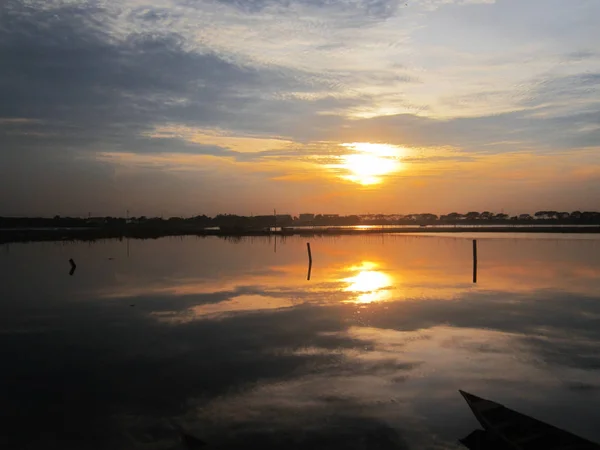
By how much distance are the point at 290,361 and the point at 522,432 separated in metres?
7.49

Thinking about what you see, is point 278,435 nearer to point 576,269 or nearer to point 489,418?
point 489,418

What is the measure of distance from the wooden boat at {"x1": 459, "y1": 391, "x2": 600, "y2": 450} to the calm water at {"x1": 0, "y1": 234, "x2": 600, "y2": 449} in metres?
0.77

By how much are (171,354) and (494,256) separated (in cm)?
4085

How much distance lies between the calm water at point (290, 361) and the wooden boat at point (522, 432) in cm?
77

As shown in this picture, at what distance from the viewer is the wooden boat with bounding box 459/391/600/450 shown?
8689mm

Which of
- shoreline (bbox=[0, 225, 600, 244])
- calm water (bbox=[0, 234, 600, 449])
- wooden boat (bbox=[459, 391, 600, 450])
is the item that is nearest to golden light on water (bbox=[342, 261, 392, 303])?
calm water (bbox=[0, 234, 600, 449])

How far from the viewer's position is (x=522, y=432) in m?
9.37

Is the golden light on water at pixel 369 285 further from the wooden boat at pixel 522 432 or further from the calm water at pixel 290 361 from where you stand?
the wooden boat at pixel 522 432

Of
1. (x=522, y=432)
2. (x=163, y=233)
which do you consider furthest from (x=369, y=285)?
(x=163, y=233)

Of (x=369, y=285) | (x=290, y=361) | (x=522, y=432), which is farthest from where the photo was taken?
(x=369, y=285)

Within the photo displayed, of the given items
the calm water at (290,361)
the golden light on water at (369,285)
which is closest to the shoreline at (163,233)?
the golden light on water at (369,285)

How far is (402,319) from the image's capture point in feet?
69.1

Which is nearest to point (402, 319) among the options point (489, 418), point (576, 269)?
point (489, 418)

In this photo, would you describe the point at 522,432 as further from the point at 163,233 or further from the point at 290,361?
the point at 163,233
